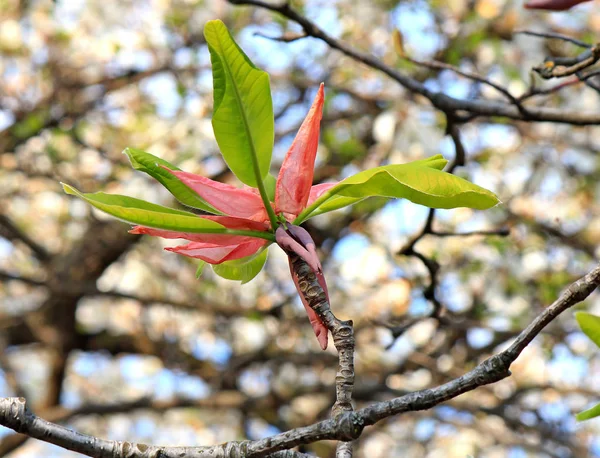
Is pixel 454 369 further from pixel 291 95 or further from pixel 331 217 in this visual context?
pixel 291 95

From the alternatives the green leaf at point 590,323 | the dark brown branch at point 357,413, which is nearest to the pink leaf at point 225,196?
the dark brown branch at point 357,413

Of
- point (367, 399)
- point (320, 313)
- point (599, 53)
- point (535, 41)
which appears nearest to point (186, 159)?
point (367, 399)

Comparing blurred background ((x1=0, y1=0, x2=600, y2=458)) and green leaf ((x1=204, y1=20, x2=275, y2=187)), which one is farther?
blurred background ((x1=0, y1=0, x2=600, y2=458))

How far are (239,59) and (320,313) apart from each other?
27 cm

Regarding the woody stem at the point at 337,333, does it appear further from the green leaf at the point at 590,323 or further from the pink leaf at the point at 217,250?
the green leaf at the point at 590,323

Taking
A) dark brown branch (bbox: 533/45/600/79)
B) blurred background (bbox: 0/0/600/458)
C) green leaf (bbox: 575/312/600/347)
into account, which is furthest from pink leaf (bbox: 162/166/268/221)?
blurred background (bbox: 0/0/600/458)

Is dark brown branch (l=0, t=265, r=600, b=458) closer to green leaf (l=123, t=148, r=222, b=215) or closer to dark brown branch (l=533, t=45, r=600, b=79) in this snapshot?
green leaf (l=123, t=148, r=222, b=215)

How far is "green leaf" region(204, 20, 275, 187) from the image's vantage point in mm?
769

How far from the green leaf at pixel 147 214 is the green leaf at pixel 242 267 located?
100 mm

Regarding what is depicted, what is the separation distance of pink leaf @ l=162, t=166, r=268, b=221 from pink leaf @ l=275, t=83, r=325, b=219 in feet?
0.10

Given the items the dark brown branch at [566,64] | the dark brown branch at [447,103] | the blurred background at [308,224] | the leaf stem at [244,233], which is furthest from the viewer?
the blurred background at [308,224]

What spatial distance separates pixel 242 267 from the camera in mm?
941

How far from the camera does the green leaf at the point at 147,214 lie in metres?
0.76

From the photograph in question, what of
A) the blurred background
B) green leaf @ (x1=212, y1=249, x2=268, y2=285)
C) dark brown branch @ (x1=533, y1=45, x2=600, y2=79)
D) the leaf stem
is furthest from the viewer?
the blurred background
